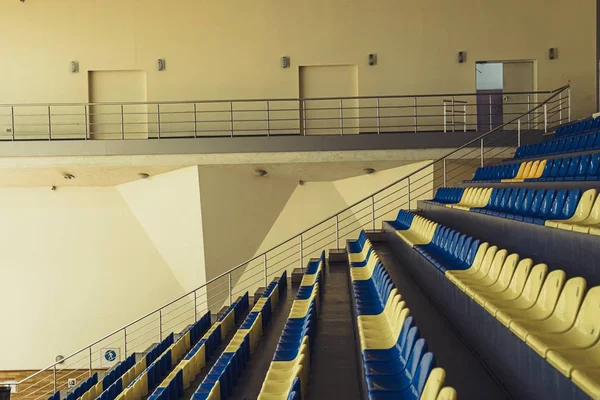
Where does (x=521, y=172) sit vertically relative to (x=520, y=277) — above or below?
above

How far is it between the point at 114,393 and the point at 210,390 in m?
1.22

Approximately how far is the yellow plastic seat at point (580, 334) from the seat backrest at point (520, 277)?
0.34 metres

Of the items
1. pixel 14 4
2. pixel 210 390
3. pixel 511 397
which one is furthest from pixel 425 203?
pixel 14 4

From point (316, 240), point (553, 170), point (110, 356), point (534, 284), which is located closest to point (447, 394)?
point (534, 284)

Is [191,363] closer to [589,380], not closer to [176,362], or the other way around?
[176,362]

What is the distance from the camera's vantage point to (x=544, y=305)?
1355mm

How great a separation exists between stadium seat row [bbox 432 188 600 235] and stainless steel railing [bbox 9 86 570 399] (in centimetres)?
205

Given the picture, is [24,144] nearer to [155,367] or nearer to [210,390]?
[155,367]

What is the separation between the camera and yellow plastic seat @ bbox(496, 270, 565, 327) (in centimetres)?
132

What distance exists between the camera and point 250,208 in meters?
5.39

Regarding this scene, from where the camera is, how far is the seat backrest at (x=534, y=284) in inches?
56.1

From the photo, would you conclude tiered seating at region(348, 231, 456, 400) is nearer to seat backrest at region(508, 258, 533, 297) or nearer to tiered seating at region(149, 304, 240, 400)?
seat backrest at region(508, 258, 533, 297)

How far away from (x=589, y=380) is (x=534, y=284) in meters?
0.57

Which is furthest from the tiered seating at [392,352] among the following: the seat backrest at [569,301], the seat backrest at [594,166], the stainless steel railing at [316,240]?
the stainless steel railing at [316,240]
